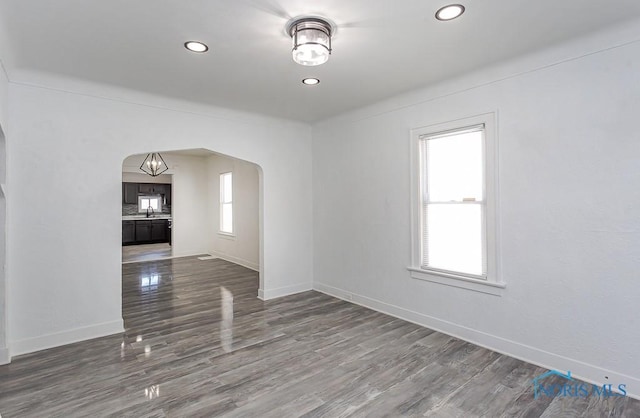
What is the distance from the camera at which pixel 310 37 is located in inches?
88.0

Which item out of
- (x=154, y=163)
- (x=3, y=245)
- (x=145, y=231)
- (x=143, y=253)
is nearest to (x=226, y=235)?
(x=154, y=163)

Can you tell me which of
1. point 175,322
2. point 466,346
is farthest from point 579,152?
point 175,322

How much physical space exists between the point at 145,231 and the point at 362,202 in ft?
31.1

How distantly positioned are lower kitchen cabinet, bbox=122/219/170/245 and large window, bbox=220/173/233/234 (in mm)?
4237

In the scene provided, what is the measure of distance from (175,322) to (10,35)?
3.05 meters

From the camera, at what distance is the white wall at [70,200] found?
3.07 m

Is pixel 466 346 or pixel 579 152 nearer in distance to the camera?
pixel 579 152

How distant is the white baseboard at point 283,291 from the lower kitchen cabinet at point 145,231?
8.05 m

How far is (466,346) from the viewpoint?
3.14 meters

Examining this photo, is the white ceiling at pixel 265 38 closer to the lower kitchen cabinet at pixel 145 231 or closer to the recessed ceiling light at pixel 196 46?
the recessed ceiling light at pixel 196 46

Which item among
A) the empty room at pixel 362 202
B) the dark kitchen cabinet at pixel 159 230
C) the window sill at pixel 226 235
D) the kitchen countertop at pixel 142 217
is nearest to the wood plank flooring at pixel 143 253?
the dark kitchen cabinet at pixel 159 230

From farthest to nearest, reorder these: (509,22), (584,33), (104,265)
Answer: (104,265), (584,33), (509,22)

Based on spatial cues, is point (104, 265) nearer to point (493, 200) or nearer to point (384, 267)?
point (384, 267)

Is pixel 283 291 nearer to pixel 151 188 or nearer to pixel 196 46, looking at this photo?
pixel 196 46
